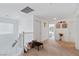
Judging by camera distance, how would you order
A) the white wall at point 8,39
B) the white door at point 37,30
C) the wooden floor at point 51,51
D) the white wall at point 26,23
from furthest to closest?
the white door at point 37,30, the white wall at point 8,39, the white wall at point 26,23, the wooden floor at point 51,51

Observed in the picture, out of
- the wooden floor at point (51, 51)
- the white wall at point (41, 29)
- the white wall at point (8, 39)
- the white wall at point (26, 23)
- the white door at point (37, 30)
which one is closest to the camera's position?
the wooden floor at point (51, 51)

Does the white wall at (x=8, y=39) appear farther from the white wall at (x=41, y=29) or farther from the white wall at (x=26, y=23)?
the white wall at (x=41, y=29)

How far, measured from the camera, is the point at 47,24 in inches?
185

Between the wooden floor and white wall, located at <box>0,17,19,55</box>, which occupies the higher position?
white wall, located at <box>0,17,19,55</box>

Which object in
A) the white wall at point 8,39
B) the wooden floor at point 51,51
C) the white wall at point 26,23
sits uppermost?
the white wall at point 26,23

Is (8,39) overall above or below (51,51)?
above

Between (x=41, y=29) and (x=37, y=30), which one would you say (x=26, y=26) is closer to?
(x=37, y=30)

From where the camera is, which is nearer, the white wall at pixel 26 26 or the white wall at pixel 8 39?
the white wall at pixel 26 26

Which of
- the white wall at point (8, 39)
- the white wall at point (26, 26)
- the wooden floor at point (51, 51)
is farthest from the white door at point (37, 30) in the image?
the white wall at point (8, 39)

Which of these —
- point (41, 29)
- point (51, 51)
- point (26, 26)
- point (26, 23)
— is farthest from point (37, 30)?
point (51, 51)

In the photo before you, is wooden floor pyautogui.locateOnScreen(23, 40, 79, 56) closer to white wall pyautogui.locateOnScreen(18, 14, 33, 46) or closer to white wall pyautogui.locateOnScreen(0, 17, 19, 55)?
white wall pyautogui.locateOnScreen(18, 14, 33, 46)

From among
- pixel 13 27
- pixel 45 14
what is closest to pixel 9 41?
pixel 13 27

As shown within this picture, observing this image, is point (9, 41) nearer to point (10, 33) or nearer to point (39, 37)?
point (10, 33)

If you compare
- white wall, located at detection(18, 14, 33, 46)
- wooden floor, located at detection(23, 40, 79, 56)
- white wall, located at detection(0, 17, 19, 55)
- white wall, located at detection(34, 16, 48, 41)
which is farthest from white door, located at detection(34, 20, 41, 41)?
white wall, located at detection(0, 17, 19, 55)
